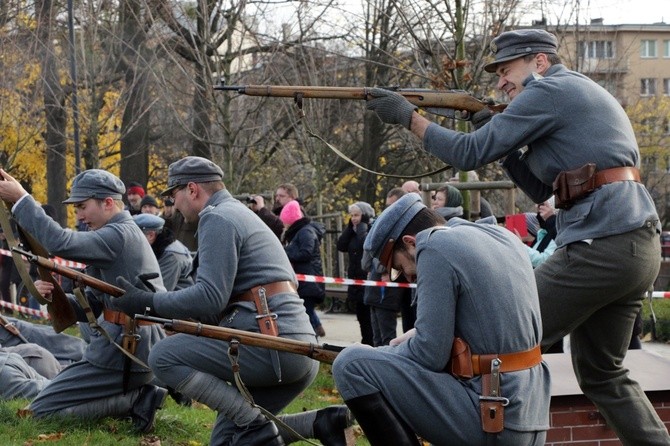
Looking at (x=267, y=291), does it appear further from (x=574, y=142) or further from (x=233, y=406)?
(x=574, y=142)

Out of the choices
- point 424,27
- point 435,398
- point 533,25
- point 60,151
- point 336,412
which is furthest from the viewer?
point 60,151

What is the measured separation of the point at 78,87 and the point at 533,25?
801 centimetres

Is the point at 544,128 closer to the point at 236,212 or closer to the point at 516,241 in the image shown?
the point at 516,241

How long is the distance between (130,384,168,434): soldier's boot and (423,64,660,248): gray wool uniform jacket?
2928 mm

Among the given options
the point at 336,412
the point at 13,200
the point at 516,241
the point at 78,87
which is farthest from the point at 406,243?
the point at 78,87

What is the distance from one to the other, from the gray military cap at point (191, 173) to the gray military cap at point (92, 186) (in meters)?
1.06

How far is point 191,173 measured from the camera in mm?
6703

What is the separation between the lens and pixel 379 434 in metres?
4.86

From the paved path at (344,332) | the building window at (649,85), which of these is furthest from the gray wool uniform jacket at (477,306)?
the building window at (649,85)

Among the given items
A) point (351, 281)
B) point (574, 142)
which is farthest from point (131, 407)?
point (351, 281)

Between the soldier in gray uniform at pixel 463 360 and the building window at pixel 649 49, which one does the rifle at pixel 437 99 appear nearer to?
the soldier in gray uniform at pixel 463 360

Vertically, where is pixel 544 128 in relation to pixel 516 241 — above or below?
above

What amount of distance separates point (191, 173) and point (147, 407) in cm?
184

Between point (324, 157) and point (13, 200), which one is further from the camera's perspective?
point (324, 157)
